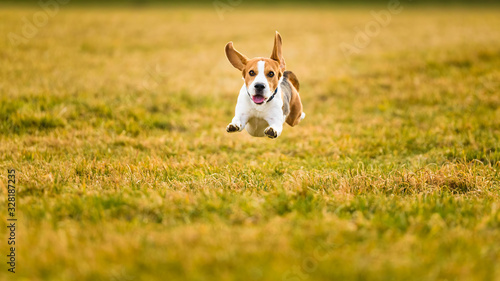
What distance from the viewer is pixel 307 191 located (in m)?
4.34

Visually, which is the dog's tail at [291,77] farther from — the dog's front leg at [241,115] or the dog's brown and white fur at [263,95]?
the dog's front leg at [241,115]

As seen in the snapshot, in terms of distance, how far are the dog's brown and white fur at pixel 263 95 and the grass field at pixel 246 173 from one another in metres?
0.79

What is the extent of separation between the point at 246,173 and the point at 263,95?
199cm

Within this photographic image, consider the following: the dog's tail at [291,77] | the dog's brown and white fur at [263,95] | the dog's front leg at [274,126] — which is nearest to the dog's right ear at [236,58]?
the dog's brown and white fur at [263,95]

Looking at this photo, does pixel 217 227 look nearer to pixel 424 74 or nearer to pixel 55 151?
pixel 55 151

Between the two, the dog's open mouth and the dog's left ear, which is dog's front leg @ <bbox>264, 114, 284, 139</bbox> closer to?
the dog's open mouth

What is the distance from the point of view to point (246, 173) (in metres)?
5.39

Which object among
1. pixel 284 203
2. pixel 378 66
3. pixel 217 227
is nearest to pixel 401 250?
pixel 284 203

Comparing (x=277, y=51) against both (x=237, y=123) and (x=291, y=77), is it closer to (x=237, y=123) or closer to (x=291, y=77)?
(x=237, y=123)

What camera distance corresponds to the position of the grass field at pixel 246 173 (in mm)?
3012

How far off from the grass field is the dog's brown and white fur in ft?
2.58

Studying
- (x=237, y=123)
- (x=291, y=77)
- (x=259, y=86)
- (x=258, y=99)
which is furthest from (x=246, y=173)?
(x=259, y=86)

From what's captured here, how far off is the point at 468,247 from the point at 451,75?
908cm

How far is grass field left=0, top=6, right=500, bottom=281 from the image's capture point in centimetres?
301
